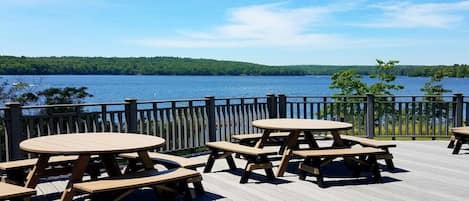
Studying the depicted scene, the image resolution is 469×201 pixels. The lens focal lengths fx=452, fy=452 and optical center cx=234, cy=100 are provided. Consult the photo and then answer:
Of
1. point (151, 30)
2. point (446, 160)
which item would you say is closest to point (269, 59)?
point (151, 30)

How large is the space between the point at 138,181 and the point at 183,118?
3.69 m

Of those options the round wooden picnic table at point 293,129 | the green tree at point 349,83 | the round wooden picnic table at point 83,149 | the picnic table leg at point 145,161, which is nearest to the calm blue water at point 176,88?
the round wooden picnic table at point 293,129

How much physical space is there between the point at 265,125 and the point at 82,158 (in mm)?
2823

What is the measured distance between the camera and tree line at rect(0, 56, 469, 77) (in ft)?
84.9

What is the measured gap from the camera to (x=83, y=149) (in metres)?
4.18

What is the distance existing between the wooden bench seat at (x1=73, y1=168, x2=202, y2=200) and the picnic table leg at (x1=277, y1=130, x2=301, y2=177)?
1.64 m

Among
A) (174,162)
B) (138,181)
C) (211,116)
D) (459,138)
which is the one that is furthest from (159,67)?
(138,181)

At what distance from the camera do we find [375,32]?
3089 cm

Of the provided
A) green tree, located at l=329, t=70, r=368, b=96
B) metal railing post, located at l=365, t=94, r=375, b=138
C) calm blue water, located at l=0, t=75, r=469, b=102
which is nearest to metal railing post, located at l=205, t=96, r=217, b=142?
metal railing post, located at l=365, t=94, r=375, b=138

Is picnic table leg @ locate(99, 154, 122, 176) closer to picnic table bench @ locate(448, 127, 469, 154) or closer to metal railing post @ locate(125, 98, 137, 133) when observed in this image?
metal railing post @ locate(125, 98, 137, 133)

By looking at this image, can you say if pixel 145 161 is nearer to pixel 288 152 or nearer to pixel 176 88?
pixel 288 152

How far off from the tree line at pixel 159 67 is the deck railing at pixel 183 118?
503 inches

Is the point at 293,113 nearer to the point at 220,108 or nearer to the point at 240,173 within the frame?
the point at 220,108

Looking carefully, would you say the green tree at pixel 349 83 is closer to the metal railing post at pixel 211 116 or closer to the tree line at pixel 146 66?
the metal railing post at pixel 211 116
